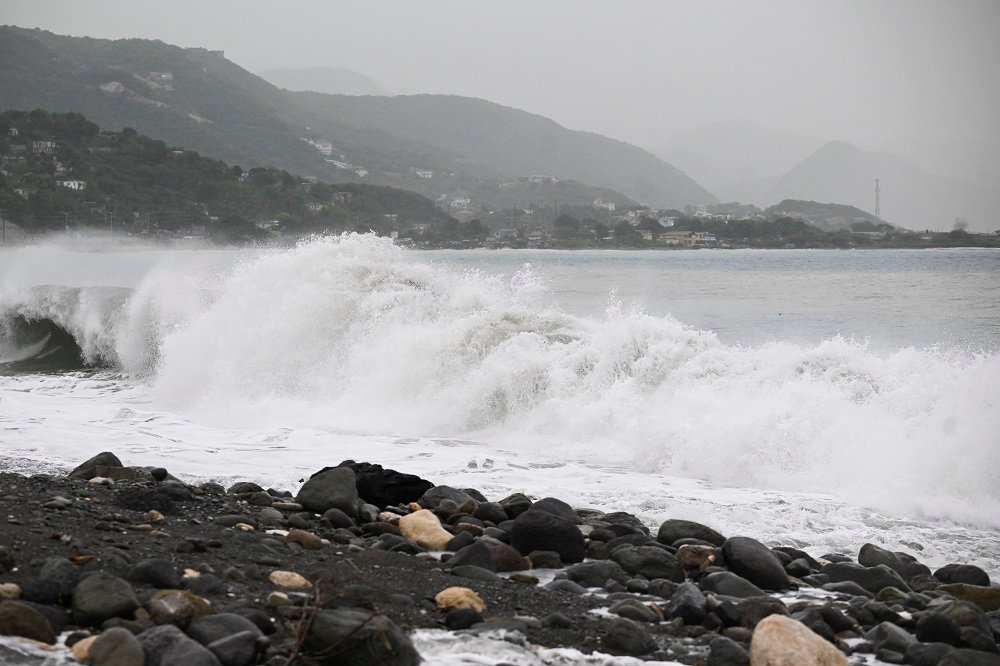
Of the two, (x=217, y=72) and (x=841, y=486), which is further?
(x=217, y=72)

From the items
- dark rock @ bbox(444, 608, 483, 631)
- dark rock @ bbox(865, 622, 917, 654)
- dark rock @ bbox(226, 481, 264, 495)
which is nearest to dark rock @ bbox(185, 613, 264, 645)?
dark rock @ bbox(444, 608, 483, 631)

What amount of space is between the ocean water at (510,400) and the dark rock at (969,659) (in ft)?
7.98

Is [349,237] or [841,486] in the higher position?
Result: [349,237]

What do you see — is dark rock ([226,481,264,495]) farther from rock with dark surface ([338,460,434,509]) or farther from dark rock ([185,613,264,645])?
dark rock ([185,613,264,645])

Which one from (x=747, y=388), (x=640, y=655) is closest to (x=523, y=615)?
(x=640, y=655)

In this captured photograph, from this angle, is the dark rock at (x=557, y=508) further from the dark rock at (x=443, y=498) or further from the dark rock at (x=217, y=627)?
the dark rock at (x=217, y=627)

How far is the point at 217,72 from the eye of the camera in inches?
6275

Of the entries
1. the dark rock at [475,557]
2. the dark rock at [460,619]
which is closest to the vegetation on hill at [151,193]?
the dark rock at [475,557]

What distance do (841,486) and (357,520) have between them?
193 inches

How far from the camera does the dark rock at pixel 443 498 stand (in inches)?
321

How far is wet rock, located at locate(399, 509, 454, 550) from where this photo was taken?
718 cm

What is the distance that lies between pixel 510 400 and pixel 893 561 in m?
7.38

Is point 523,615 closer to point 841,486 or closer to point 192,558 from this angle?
point 192,558

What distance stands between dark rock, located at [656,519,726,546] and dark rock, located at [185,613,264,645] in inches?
141
